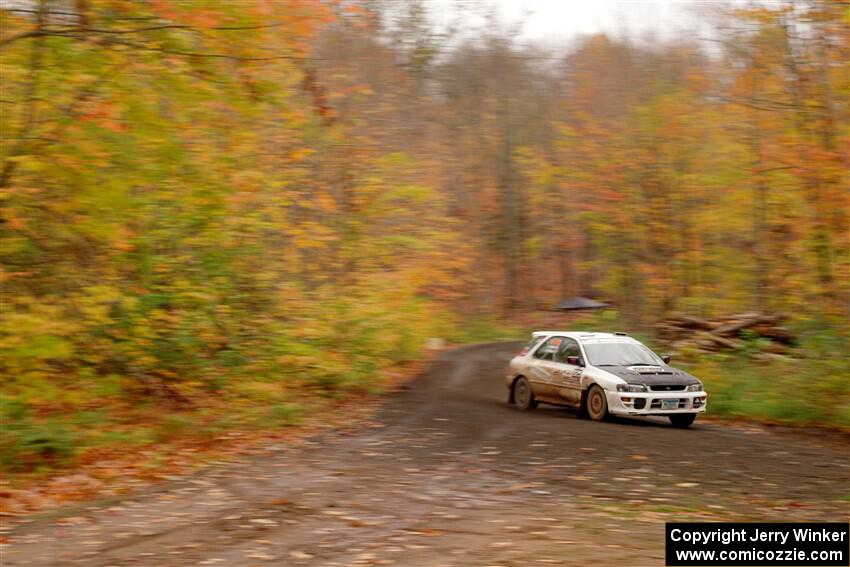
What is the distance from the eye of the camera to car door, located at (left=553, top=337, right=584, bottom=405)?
1650 cm

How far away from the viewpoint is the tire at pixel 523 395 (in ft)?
60.0

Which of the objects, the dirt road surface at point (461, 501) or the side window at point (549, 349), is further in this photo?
the side window at point (549, 349)

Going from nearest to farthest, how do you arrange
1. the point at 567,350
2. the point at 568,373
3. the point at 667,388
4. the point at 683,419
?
the point at 667,388 → the point at 683,419 → the point at 568,373 → the point at 567,350

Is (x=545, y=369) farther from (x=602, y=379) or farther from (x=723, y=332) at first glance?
(x=723, y=332)

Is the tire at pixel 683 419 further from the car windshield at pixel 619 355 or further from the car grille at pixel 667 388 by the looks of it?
the car windshield at pixel 619 355

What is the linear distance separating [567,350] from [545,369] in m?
0.69

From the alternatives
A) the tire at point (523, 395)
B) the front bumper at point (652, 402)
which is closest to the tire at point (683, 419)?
the front bumper at point (652, 402)

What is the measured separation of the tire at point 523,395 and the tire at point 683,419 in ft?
10.5

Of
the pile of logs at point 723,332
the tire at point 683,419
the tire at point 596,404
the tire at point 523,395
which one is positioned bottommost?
the pile of logs at point 723,332

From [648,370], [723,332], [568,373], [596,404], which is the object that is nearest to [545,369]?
[568,373]

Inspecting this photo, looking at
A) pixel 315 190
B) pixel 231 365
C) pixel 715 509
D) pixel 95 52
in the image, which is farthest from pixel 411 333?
pixel 715 509

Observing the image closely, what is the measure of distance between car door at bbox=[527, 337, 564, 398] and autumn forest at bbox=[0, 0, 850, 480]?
138 inches

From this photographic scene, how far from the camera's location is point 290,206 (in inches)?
733

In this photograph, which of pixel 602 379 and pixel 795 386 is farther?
pixel 795 386
